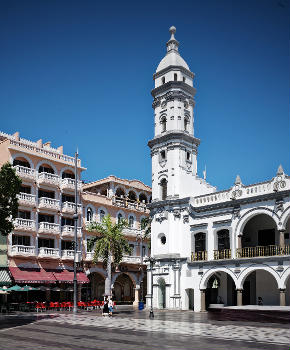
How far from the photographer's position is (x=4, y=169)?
94.5 feet

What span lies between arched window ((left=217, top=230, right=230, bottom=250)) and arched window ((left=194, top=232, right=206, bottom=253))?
6.09 ft

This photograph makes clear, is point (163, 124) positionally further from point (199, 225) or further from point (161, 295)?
point (161, 295)

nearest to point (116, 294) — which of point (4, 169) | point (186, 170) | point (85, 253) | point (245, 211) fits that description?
point (85, 253)

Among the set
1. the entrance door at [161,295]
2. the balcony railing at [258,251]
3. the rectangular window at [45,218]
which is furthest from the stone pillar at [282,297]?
the rectangular window at [45,218]

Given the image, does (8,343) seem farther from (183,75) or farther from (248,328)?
(183,75)

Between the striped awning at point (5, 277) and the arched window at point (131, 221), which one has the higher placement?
the arched window at point (131, 221)

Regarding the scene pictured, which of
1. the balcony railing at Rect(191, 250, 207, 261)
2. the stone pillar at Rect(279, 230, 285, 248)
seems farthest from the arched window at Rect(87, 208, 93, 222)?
the stone pillar at Rect(279, 230, 285, 248)

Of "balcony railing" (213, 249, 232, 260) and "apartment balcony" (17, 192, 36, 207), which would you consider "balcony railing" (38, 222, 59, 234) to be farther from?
"balcony railing" (213, 249, 232, 260)

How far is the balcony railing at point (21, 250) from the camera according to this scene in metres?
43.6

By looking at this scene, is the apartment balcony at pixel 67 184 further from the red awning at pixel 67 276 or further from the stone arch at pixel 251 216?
the stone arch at pixel 251 216

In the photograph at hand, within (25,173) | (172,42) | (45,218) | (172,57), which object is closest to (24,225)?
(45,218)

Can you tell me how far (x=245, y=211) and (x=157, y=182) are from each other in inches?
426

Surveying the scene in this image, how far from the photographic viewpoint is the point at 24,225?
44875 millimetres

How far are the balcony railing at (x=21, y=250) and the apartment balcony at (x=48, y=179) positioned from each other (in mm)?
6426
